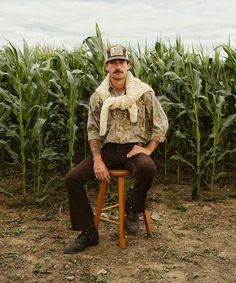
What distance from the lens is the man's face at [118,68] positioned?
412cm

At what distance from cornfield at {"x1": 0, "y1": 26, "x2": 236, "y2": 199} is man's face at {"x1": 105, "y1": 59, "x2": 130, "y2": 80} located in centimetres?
82

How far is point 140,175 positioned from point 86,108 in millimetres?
1728

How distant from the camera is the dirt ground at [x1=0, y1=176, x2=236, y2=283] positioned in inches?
148

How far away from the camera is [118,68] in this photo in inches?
162

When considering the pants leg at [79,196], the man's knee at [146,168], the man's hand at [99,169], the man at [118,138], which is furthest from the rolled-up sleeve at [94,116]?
the man's knee at [146,168]

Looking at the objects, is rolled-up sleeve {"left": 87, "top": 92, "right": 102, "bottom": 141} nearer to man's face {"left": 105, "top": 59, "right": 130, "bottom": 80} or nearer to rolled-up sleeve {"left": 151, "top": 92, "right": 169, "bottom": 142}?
man's face {"left": 105, "top": 59, "right": 130, "bottom": 80}

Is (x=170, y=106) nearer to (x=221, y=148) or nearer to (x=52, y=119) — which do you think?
(x=221, y=148)

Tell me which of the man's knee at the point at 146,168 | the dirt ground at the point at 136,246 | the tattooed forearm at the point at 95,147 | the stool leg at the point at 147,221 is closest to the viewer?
the dirt ground at the point at 136,246

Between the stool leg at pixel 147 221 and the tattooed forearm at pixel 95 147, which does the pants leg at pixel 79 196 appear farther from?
the stool leg at pixel 147 221

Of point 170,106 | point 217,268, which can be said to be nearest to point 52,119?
point 170,106

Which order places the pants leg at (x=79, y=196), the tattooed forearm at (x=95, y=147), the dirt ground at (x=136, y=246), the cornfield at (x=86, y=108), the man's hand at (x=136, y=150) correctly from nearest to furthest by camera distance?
the dirt ground at (x=136, y=246) → the pants leg at (x=79, y=196) → the man's hand at (x=136, y=150) → the tattooed forearm at (x=95, y=147) → the cornfield at (x=86, y=108)

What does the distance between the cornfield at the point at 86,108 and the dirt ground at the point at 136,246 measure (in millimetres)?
297

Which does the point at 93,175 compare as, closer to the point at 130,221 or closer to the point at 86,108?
the point at 130,221

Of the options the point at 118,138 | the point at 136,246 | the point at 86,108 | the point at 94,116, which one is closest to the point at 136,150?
the point at 118,138
